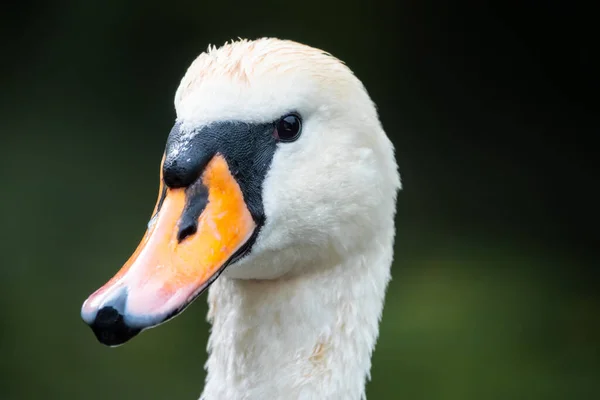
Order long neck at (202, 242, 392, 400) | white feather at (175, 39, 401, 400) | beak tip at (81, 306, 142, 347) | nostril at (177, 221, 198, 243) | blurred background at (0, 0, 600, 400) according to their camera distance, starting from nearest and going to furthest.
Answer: beak tip at (81, 306, 142, 347)
nostril at (177, 221, 198, 243)
white feather at (175, 39, 401, 400)
long neck at (202, 242, 392, 400)
blurred background at (0, 0, 600, 400)

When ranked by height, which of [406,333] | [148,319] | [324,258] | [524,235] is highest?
[524,235]

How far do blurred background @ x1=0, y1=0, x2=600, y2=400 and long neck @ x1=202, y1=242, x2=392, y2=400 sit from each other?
8.23ft

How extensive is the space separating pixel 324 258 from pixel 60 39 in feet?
15.1

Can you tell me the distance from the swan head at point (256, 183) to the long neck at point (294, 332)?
4cm

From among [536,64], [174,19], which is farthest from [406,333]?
[174,19]

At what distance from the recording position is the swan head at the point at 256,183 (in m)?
1.51

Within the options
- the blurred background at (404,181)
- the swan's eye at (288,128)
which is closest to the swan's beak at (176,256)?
the swan's eye at (288,128)

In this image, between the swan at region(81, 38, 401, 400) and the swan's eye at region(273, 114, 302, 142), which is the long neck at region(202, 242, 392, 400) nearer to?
the swan at region(81, 38, 401, 400)

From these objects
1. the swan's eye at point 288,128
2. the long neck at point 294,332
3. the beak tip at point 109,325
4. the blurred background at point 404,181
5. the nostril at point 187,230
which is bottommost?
the beak tip at point 109,325

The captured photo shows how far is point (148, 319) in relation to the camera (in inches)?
56.5

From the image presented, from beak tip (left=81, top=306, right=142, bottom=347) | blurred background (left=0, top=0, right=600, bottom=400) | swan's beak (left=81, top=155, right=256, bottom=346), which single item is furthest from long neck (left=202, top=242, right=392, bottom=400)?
blurred background (left=0, top=0, right=600, bottom=400)

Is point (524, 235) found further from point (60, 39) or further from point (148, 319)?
point (148, 319)

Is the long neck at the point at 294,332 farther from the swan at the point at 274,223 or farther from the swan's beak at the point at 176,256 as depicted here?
the swan's beak at the point at 176,256

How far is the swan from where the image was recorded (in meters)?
1.58
